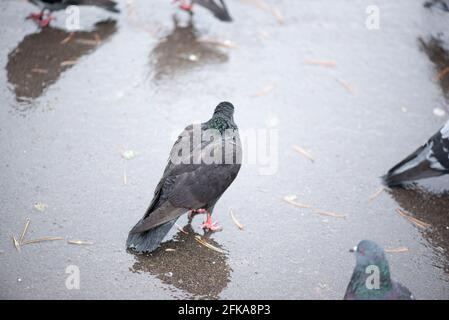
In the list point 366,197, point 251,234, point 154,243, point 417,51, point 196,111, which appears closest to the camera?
point 154,243

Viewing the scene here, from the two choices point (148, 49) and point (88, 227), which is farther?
point (148, 49)

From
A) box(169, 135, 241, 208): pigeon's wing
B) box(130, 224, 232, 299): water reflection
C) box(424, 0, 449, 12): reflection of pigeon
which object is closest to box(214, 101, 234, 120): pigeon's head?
box(169, 135, 241, 208): pigeon's wing

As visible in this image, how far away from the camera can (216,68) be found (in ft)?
22.1

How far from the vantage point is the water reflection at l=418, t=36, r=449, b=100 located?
265 inches

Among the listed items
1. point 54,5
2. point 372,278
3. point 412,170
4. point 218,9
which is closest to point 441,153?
point 412,170

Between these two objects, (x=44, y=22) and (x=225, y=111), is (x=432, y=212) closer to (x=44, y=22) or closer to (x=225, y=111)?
(x=225, y=111)

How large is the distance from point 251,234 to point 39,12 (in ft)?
15.2

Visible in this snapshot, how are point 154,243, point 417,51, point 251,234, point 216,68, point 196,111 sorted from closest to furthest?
point 154,243 < point 251,234 < point 196,111 < point 216,68 < point 417,51

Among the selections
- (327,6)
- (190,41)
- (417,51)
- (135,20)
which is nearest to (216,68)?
(190,41)

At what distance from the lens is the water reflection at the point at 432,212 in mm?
4820

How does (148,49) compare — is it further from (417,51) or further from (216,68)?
(417,51)

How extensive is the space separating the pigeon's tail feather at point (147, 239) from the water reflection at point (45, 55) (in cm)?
248

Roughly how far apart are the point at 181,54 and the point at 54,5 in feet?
6.05

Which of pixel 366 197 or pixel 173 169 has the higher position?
pixel 173 169
